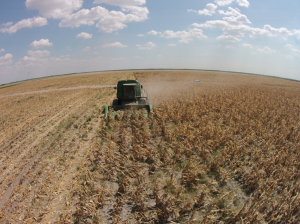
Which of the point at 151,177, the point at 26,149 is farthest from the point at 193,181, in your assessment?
the point at 26,149

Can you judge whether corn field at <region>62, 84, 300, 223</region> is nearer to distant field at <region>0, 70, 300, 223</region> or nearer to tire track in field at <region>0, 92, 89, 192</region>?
distant field at <region>0, 70, 300, 223</region>

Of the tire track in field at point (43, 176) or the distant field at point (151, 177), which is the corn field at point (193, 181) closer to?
the distant field at point (151, 177)

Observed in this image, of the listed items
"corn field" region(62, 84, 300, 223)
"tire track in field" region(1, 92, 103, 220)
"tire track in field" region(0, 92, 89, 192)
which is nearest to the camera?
"corn field" region(62, 84, 300, 223)

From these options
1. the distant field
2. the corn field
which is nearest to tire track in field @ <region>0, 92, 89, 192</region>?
the distant field

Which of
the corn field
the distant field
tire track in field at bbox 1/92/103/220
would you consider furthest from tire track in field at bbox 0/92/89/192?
the corn field

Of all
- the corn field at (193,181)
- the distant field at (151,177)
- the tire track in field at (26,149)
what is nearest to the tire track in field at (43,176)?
the distant field at (151,177)

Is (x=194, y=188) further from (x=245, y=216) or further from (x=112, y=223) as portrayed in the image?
(x=112, y=223)

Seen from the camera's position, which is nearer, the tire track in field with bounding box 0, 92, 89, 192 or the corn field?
the corn field

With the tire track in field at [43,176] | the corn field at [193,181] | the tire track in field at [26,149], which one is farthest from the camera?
the tire track in field at [26,149]

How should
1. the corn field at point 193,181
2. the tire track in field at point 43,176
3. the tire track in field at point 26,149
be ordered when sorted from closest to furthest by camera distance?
the corn field at point 193,181, the tire track in field at point 43,176, the tire track in field at point 26,149

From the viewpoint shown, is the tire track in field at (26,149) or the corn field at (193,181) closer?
the corn field at (193,181)

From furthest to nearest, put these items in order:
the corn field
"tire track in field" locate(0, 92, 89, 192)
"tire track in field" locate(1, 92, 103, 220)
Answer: "tire track in field" locate(0, 92, 89, 192)
"tire track in field" locate(1, 92, 103, 220)
the corn field

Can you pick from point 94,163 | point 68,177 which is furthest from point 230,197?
point 68,177

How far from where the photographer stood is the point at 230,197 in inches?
179
